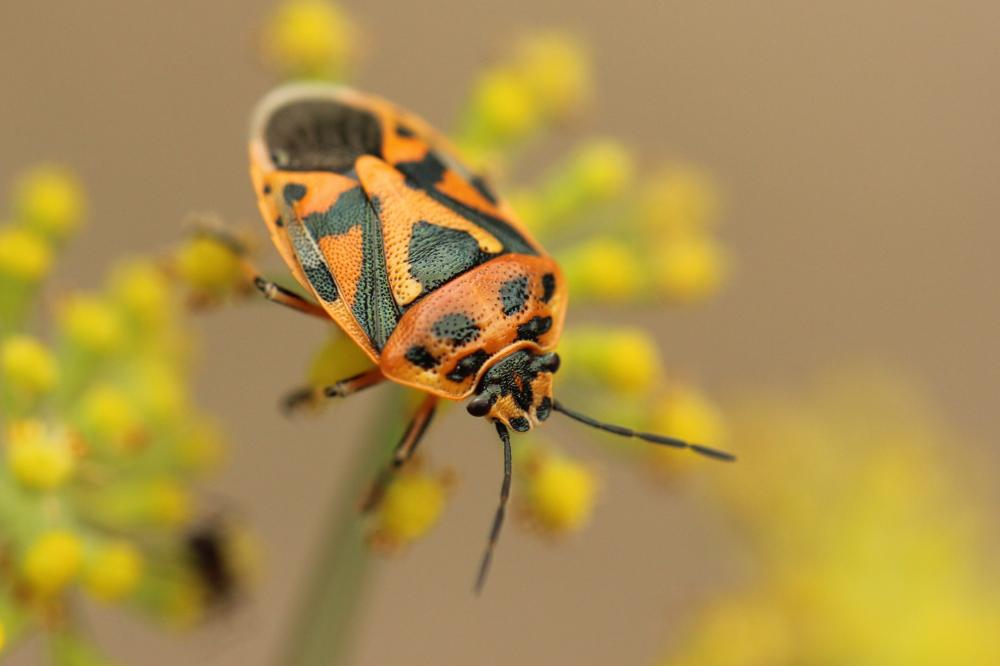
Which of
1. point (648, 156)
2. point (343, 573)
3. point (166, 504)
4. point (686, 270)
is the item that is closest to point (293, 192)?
point (166, 504)

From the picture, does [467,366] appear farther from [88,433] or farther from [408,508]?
[88,433]

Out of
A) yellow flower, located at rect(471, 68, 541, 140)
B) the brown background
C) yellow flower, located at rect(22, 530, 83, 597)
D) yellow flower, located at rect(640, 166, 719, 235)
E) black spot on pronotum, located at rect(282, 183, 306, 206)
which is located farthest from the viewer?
the brown background

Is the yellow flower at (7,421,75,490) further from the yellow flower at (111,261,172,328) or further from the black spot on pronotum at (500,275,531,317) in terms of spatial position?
the black spot on pronotum at (500,275,531,317)

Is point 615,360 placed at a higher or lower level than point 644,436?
higher

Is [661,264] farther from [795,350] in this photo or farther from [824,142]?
[824,142]

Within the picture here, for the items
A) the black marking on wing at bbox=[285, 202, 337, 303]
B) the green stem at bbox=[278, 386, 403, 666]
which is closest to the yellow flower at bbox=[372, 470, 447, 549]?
the green stem at bbox=[278, 386, 403, 666]

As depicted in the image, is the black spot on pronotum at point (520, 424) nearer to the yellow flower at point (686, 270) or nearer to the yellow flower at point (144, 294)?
the yellow flower at point (686, 270)

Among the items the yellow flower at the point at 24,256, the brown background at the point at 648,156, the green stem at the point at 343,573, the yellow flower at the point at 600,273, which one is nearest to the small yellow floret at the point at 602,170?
the yellow flower at the point at 600,273
